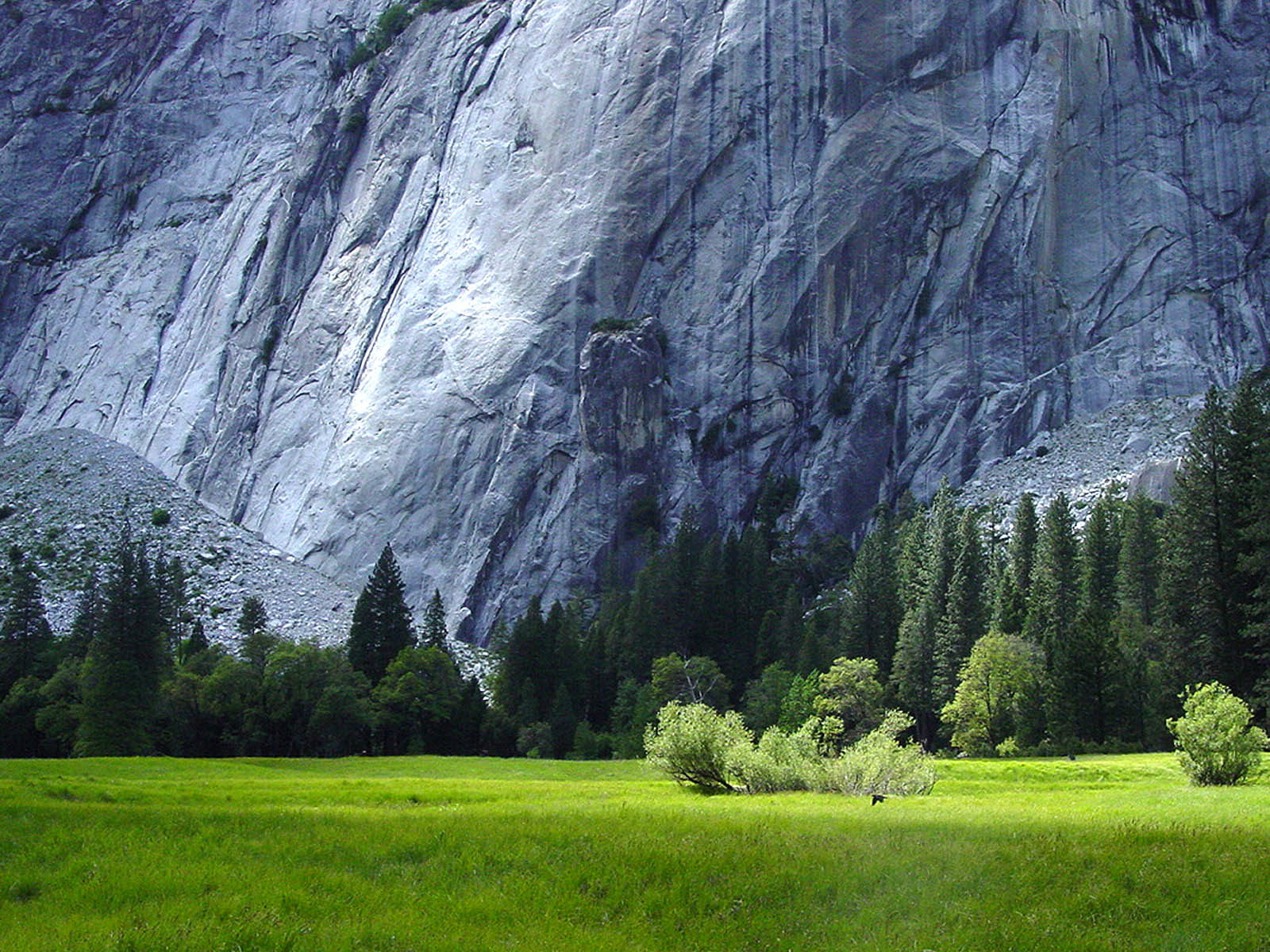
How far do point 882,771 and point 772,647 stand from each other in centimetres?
5640

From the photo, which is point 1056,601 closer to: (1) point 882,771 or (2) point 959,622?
(2) point 959,622

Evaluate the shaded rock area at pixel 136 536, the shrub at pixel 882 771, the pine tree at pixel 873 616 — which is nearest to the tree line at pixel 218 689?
the shaded rock area at pixel 136 536

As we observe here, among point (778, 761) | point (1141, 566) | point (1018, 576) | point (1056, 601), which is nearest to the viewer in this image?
point (778, 761)

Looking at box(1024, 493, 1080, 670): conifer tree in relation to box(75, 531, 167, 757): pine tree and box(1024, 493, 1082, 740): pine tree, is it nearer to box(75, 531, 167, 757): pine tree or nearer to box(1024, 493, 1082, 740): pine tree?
box(1024, 493, 1082, 740): pine tree

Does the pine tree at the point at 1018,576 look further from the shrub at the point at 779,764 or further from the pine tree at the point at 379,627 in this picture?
the pine tree at the point at 379,627

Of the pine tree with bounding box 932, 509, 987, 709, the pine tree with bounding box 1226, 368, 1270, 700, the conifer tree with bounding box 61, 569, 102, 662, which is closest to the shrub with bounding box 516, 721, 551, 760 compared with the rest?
the pine tree with bounding box 932, 509, 987, 709

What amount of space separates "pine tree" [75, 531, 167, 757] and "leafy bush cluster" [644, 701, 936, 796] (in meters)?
35.5

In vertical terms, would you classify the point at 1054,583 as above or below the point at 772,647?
above

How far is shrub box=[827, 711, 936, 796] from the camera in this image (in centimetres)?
3122

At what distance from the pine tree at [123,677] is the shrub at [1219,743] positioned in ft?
166

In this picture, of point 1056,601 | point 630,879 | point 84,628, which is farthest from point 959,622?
point 84,628

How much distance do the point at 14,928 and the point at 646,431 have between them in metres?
95.5

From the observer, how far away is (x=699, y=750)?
34.6 meters

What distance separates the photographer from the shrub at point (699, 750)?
1362 inches
